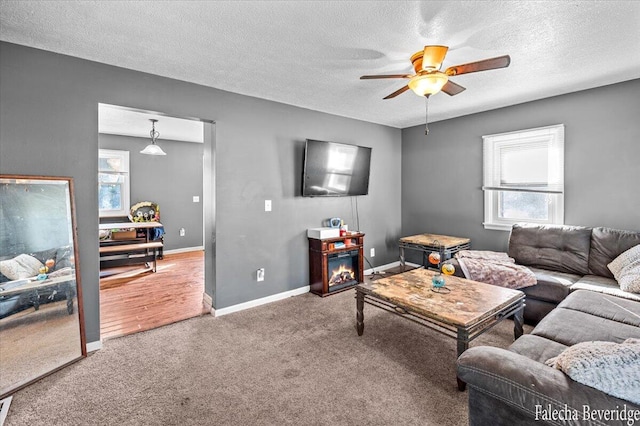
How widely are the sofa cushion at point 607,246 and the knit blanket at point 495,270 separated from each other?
0.65 meters

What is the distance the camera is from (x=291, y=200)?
12.5 feet

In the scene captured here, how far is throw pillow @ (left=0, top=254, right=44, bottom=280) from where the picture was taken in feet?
6.69

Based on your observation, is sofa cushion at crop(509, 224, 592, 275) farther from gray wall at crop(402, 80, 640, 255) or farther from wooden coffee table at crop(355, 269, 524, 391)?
wooden coffee table at crop(355, 269, 524, 391)

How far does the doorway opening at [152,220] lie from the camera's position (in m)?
3.31

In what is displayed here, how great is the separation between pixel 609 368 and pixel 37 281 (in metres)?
3.29

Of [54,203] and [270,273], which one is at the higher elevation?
[54,203]

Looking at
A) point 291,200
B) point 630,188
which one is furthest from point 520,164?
point 291,200

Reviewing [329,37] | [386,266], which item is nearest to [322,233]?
[386,266]

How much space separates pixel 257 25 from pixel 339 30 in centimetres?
55

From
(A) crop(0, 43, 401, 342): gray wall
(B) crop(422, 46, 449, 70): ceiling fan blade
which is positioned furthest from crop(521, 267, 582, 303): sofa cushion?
(A) crop(0, 43, 401, 342): gray wall

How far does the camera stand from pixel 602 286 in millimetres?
2549

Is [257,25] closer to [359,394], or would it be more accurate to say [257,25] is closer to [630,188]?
[359,394]

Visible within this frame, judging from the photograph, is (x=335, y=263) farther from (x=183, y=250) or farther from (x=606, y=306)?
Answer: (x=183, y=250)

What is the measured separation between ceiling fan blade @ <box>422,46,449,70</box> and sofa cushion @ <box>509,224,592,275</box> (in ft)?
7.91
